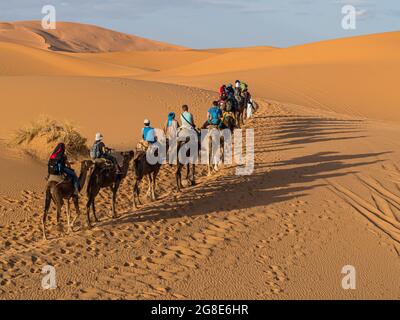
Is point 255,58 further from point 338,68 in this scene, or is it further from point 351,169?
point 351,169

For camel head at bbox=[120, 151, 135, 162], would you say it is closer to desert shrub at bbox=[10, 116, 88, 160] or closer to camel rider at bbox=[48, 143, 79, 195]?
camel rider at bbox=[48, 143, 79, 195]

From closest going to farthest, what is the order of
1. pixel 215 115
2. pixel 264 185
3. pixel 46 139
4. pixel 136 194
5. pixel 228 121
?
pixel 136 194 < pixel 264 185 < pixel 215 115 < pixel 46 139 < pixel 228 121

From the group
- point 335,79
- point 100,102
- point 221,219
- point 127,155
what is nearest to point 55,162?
point 127,155

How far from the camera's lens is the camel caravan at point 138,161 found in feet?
38.5

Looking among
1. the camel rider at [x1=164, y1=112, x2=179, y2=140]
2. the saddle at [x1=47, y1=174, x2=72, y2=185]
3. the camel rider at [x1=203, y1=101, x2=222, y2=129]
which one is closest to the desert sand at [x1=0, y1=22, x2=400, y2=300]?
the saddle at [x1=47, y1=174, x2=72, y2=185]

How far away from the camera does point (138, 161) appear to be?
1400 centimetres

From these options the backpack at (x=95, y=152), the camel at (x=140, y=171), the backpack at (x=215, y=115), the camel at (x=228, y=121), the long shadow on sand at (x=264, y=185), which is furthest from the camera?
the camel at (x=228, y=121)

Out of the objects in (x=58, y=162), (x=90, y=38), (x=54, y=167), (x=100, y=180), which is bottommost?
(x=100, y=180)

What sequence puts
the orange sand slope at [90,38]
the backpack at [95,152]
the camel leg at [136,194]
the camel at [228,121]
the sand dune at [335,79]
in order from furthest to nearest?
the orange sand slope at [90,38]
the sand dune at [335,79]
the camel at [228,121]
the camel leg at [136,194]
the backpack at [95,152]

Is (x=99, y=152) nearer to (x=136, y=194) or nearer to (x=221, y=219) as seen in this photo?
(x=136, y=194)

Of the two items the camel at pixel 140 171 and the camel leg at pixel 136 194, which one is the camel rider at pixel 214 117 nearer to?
the camel at pixel 140 171

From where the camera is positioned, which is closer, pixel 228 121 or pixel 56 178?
pixel 56 178

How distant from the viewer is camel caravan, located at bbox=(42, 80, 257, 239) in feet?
38.5

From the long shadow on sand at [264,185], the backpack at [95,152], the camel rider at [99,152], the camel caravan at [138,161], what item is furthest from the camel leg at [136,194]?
the backpack at [95,152]
